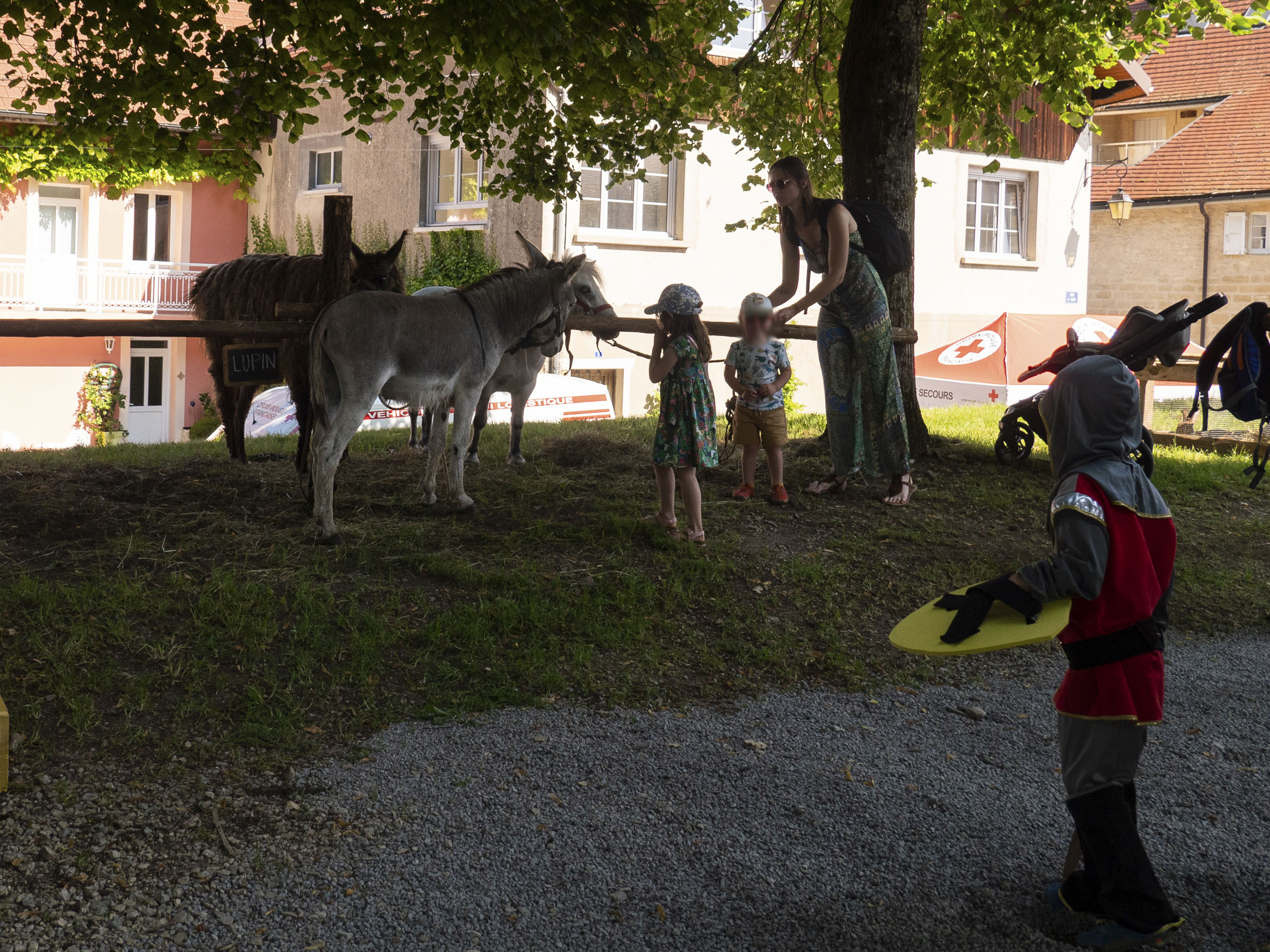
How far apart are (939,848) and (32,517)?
539 cm

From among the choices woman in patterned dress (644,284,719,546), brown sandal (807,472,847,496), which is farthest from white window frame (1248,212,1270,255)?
woman in patterned dress (644,284,719,546)

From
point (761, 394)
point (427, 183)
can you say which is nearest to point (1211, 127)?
point (427, 183)

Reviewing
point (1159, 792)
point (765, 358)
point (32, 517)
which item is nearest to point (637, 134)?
point (765, 358)

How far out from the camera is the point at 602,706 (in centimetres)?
483

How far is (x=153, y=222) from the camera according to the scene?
88.6 feet

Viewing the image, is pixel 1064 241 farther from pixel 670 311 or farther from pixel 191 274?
pixel 670 311

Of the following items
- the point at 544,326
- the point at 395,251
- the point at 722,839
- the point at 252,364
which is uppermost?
the point at 395,251

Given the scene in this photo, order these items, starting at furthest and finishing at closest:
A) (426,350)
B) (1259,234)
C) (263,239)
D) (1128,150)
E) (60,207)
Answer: (1128,150) → (1259,234) → (263,239) → (60,207) → (426,350)

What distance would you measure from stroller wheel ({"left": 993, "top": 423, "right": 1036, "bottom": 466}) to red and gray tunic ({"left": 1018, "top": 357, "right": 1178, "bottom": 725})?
257 inches

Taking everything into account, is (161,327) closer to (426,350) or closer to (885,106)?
(426,350)

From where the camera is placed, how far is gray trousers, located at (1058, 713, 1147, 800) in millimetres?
3133

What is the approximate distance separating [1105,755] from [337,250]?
5.46 m

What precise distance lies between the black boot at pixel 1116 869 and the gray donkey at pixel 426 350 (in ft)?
14.1

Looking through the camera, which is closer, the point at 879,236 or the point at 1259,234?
the point at 879,236
